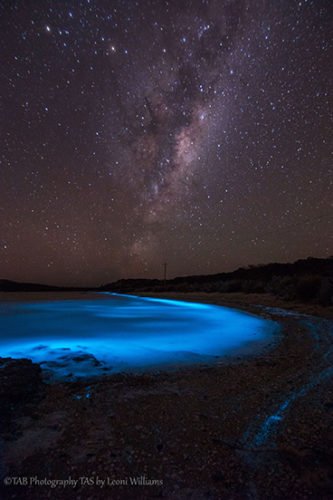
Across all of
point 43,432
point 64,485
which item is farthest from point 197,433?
point 43,432

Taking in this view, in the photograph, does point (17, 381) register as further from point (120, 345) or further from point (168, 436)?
Result: point (120, 345)

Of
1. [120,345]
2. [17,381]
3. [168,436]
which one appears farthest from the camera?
[120,345]

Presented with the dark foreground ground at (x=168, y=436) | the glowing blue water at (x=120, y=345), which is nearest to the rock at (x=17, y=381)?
the dark foreground ground at (x=168, y=436)

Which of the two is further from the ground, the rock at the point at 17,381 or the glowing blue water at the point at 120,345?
the rock at the point at 17,381

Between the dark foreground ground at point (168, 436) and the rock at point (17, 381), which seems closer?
the dark foreground ground at point (168, 436)

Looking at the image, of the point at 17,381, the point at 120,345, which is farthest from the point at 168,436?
the point at 120,345

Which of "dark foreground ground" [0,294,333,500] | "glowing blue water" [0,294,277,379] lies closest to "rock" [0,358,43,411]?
"dark foreground ground" [0,294,333,500]

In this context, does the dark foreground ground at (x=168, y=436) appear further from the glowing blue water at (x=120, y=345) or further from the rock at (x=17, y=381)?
the glowing blue water at (x=120, y=345)

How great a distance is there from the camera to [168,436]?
A: 2.06 meters

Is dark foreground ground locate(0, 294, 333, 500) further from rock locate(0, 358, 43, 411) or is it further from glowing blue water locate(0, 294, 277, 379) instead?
glowing blue water locate(0, 294, 277, 379)

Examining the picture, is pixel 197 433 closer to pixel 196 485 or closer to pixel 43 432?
pixel 196 485

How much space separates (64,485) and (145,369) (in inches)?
91.8

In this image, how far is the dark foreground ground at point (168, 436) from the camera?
61.9 inches

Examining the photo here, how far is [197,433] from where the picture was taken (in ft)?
6.89
